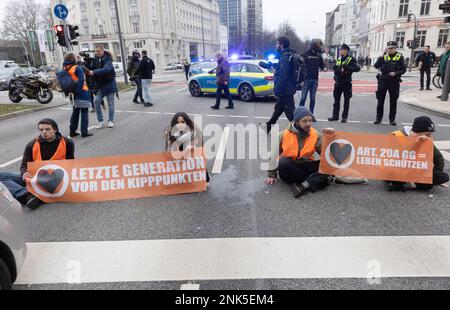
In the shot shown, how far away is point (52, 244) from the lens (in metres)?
3.42

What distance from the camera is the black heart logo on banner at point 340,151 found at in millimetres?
4741

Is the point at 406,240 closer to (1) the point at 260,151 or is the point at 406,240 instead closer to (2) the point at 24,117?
(1) the point at 260,151

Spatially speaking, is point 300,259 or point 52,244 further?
point 52,244

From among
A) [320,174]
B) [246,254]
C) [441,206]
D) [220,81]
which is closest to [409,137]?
[441,206]

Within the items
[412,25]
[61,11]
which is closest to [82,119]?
[61,11]

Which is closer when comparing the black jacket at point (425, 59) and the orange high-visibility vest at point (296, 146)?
the orange high-visibility vest at point (296, 146)

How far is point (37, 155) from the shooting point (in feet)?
14.8

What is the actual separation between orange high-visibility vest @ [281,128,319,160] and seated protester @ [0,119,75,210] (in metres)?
3.03

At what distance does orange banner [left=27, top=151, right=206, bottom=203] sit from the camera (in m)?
4.36

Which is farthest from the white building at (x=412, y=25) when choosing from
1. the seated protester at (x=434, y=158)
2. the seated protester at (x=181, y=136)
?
the seated protester at (x=181, y=136)

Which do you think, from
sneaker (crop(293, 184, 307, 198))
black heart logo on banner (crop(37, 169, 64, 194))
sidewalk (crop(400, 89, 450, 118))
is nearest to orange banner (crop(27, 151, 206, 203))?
black heart logo on banner (crop(37, 169, 64, 194))

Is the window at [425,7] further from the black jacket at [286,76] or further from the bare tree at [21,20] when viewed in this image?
the bare tree at [21,20]

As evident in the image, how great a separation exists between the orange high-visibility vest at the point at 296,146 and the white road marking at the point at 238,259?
157cm
